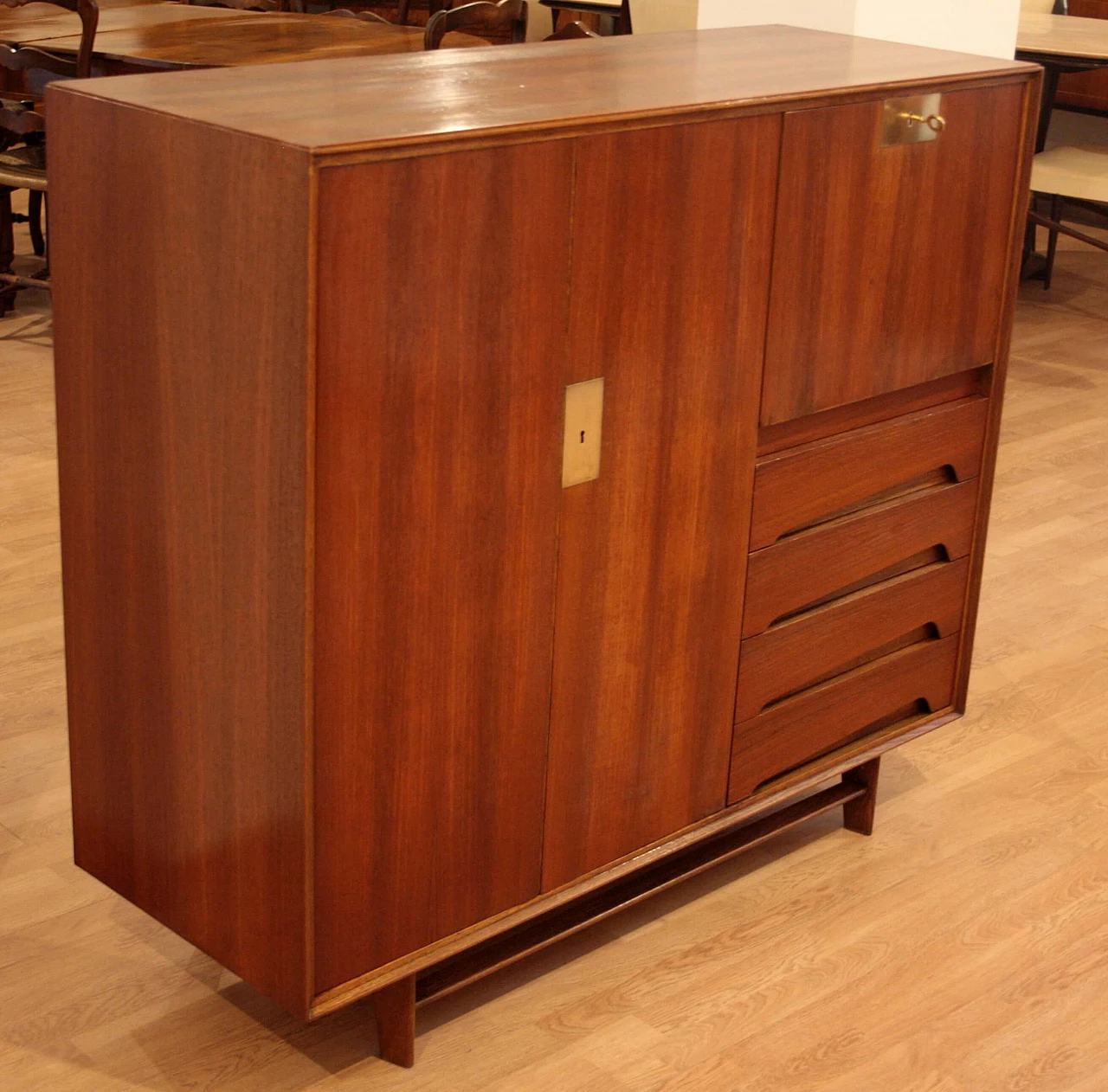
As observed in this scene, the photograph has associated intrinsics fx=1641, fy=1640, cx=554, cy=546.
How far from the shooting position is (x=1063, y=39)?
15.7 ft

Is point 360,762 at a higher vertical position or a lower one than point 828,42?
lower

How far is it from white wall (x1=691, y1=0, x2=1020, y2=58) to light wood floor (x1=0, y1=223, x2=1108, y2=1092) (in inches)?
43.2

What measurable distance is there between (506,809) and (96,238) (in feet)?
2.45

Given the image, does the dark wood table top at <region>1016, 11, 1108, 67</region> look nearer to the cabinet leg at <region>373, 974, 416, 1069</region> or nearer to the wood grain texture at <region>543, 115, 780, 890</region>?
the wood grain texture at <region>543, 115, 780, 890</region>

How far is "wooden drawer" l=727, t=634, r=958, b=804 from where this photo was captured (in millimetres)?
2125

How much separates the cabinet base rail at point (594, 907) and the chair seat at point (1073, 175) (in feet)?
8.74

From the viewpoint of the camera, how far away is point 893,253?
201 cm

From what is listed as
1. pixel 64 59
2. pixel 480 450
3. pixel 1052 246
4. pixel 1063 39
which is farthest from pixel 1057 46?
pixel 480 450

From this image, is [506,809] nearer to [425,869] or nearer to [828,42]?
[425,869]

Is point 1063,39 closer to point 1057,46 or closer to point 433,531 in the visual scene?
point 1057,46

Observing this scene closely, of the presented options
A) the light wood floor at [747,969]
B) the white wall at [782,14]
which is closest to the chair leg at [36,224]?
the light wood floor at [747,969]

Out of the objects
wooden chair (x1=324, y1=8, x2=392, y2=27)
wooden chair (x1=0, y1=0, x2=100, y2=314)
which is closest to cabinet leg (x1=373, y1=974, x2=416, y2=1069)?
wooden chair (x1=0, y1=0, x2=100, y2=314)

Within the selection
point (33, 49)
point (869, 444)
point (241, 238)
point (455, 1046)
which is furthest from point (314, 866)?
point (33, 49)

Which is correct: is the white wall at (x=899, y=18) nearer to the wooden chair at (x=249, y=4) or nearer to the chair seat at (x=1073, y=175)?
the chair seat at (x=1073, y=175)
